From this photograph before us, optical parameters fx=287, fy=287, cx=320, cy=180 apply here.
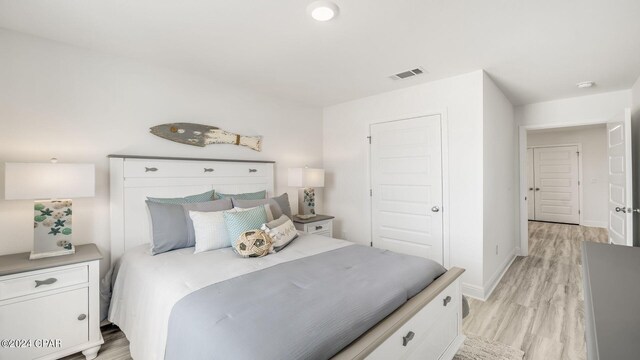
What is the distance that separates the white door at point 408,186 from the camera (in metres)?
3.29

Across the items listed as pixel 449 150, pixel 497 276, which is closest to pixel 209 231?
pixel 449 150

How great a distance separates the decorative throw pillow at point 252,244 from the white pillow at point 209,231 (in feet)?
0.58

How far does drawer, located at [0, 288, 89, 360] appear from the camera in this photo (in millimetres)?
1770

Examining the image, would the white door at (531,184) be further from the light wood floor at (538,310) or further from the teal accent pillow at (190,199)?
the teal accent pillow at (190,199)

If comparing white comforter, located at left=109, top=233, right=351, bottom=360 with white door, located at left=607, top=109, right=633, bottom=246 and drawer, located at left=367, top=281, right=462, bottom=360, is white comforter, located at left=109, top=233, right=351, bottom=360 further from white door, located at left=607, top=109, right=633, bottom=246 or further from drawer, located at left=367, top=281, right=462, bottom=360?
white door, located at left=607, top=109, right=633, bottom=246

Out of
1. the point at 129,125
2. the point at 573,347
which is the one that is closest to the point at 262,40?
the point at 129,125

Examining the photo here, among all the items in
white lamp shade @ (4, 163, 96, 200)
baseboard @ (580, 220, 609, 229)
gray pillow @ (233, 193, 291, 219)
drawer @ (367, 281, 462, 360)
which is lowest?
baseboard @ (580, 220, 609, 229)

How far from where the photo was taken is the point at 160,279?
1757mm

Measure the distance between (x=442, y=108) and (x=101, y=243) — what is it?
11.7 feet

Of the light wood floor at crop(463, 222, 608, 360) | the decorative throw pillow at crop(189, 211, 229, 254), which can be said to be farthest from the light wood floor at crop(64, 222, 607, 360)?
the decorative throw pillow at crop(189, 211, 229, 254)

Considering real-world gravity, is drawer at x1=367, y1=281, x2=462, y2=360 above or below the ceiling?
below

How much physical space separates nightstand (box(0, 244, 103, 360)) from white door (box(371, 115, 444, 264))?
9.81 feet

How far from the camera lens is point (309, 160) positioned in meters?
4.25

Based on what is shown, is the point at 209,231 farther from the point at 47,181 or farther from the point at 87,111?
the point at 87,111
